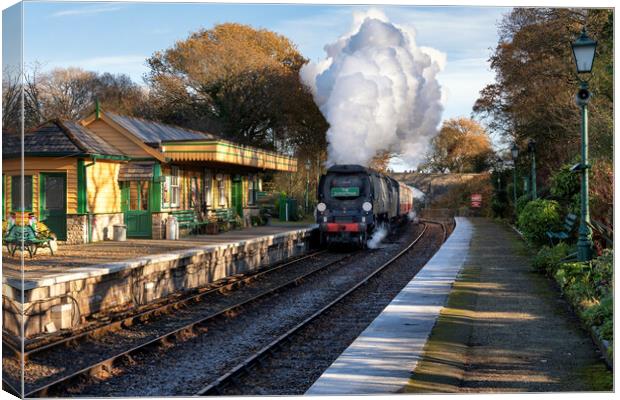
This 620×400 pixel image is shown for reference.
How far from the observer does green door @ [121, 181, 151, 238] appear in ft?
73.7

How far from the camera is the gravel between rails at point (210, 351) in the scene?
796 centimetres

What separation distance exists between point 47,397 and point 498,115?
15609mm

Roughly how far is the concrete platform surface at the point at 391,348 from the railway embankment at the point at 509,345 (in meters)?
0.17

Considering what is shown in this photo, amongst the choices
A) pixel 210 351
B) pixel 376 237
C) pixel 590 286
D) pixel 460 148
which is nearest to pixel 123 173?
pixel 376 237

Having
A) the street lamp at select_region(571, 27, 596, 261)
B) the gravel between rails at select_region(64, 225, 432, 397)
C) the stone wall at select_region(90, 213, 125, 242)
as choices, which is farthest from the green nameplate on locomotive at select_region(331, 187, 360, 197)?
the street lamp at select_region(571, 27, 596, 261)

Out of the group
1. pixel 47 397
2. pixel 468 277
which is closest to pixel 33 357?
pixel 47 397

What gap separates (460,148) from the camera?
911 inches

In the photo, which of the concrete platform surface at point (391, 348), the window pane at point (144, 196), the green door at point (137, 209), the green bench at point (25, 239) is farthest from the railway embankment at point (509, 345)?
the window pane at point (144, 196)

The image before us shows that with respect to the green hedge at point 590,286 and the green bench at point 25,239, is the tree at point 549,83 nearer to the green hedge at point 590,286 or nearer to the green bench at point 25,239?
the green hedge at point 590,286

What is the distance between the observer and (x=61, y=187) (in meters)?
19.8

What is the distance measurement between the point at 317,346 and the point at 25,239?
6.29m

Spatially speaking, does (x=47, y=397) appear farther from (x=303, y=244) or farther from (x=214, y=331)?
(x=303, y=244)

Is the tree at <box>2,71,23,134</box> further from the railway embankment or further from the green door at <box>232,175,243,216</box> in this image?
the green door at <box>232,175,243,216</box>

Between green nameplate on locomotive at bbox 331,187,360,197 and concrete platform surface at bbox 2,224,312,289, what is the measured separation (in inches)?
195
